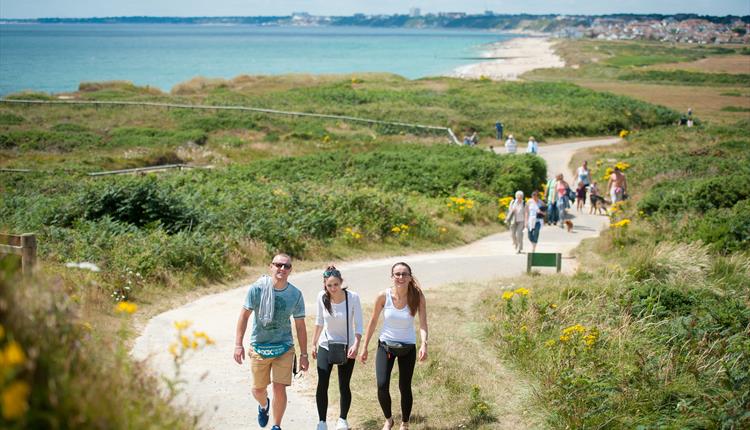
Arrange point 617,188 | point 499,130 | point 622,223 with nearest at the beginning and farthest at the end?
point 622,223 → point 617,188 → point 499,130

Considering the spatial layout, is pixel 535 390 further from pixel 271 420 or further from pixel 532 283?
pixel 532 283

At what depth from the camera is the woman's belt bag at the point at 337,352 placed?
7.38 m

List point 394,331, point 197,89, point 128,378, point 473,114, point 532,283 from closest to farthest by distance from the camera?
point 128,378 < point 394,331 < point 532,283 < point 473,114 < point 197,89

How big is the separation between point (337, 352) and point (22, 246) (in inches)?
146

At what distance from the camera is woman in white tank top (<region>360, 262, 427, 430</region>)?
7.37 metres

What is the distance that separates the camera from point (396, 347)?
738cm

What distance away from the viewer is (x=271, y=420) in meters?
7.98

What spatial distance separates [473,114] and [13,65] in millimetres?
104203

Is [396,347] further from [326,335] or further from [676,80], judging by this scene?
[676,80]

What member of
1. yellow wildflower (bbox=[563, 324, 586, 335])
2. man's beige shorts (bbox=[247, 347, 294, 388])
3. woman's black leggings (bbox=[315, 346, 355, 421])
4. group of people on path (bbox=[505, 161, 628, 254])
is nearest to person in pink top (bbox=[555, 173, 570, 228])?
group of people on path (bbox=[505, 161, 628, 254])

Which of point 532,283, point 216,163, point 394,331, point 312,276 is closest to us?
point 394,331

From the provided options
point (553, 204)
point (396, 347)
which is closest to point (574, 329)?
point (396, 347)

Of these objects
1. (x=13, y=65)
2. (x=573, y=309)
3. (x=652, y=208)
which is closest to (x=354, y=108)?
(x=652, y=208)

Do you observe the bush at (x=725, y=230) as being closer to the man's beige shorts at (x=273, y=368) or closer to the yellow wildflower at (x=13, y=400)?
the man's beige shorts at (x=273, y=368)
